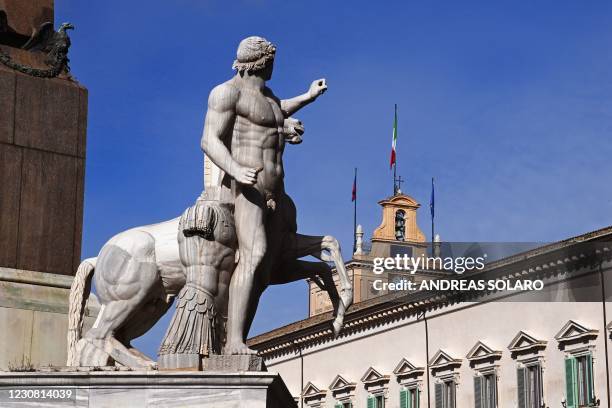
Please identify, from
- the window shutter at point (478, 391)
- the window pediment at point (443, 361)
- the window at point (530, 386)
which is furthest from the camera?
the window pediment at point (443, 361)

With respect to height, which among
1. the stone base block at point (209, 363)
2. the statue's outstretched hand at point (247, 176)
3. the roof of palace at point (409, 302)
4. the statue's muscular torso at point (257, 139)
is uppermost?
the roof of palace at point (409, 302)

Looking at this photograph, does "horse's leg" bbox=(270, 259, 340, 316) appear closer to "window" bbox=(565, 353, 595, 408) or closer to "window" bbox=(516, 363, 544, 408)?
"window" bbox=(565, 353, 595, 408)

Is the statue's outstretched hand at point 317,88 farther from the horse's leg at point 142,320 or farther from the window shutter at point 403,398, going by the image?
the window shutter at point 403,398

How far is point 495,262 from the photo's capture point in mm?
57000

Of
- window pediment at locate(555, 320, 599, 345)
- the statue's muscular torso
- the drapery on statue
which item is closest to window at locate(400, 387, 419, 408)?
window pediment at locate(555, 320, 599, 345)

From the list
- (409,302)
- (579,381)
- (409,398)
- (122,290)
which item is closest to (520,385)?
(579,381)

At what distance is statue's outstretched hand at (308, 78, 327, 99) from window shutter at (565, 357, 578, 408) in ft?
128

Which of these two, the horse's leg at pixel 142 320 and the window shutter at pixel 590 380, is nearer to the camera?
the horse's leg at pixel 142 320

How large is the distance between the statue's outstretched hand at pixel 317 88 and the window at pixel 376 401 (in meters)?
50.6

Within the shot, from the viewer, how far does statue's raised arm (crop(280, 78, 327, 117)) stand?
14.7m

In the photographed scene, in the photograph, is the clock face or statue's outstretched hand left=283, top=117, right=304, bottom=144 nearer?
statue's outstretched hand left=283, top=117, right=304, bottom=144

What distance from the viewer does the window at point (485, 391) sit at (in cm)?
5734

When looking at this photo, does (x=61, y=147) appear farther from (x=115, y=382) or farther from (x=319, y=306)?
(x=319, y=306)

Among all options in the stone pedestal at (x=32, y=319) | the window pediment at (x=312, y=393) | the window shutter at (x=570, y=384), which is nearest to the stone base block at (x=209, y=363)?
the stone pedestal at (x=32, y=319)
